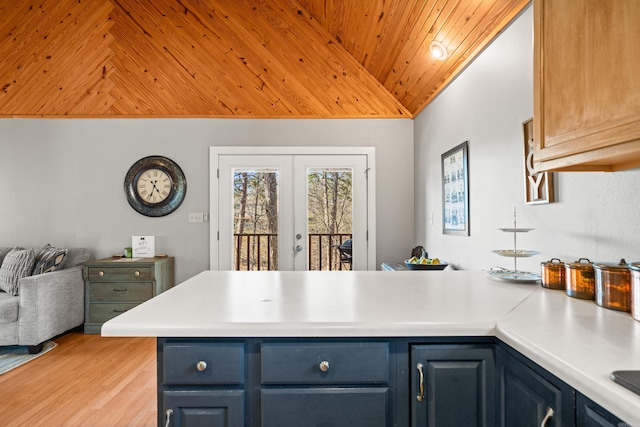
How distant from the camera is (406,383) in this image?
39.4 inches

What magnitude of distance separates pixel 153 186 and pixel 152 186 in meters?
0.01

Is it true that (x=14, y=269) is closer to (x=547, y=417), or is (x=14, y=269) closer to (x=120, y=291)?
(x=120, y=291)

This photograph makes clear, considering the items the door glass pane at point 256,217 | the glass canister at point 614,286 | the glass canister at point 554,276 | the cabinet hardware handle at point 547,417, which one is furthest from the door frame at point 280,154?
the cabinet hardware handle at point 547,417

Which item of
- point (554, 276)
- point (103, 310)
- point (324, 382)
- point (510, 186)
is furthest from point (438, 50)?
point (103, 310)

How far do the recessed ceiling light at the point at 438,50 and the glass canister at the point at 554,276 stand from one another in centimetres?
178

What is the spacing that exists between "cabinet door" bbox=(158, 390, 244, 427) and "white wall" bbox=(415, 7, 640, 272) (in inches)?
55.9

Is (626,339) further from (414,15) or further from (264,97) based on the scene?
(264,97)

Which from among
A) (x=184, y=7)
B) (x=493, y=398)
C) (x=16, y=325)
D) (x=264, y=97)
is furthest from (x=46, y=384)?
(x=184, y=7)

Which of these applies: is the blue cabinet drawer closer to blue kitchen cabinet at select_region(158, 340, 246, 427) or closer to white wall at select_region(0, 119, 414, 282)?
blue kitchen cabinet at select_region(158, 340, 246, 427)

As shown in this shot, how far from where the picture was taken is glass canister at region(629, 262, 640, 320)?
0.94 meters

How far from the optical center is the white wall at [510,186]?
1.25 m

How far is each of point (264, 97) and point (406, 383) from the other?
11.3 feet

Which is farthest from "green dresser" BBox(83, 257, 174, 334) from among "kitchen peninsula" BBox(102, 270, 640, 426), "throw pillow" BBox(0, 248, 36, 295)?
"kitchen peninsula" BBox(102, 270, 640, 426)

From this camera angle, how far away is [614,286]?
1045 mm
